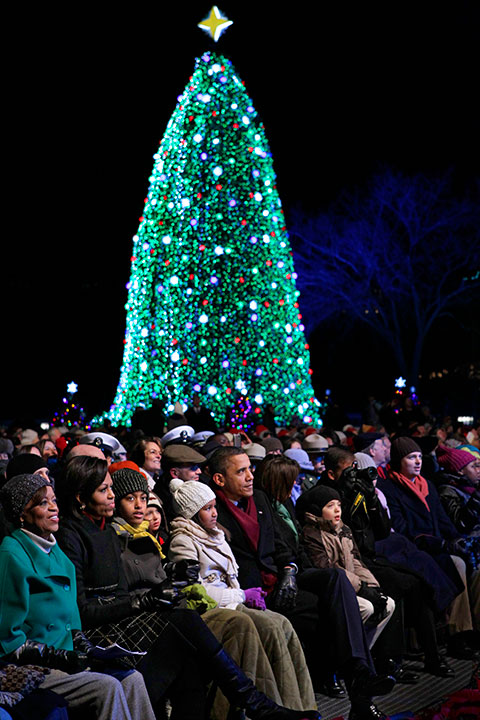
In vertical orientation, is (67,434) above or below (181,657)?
above

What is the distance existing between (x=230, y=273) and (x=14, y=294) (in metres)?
24.5

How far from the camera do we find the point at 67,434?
11602mm

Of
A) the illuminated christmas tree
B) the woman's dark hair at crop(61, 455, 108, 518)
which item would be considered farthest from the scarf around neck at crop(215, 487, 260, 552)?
the illuminated christmas tree

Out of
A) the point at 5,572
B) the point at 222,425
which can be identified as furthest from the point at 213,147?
the point at 5,572

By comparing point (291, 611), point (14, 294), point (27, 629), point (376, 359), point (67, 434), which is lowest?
point (291, 611)

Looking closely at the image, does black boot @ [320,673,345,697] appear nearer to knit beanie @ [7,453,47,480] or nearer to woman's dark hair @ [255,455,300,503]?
woman's dark hair @ [255,455,300,503]

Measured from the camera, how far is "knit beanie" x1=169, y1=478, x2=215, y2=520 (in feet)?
17.4

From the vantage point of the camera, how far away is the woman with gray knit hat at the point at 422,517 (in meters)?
7.15

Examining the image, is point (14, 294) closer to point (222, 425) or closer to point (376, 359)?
point (376, 359)

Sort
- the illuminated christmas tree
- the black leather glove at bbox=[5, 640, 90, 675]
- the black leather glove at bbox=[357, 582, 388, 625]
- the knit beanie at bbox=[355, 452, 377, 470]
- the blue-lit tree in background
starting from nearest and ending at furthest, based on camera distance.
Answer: the black leather glove at bbox=[5, 640, 90, 675] < the black leather glove at bbox=[357, 582, 388, 625] < the knit beanie at bbox=[355, 452, 377, 470] < the illuminated christmas tree < the blue-lit tree in background

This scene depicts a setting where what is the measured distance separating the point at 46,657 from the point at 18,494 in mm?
778

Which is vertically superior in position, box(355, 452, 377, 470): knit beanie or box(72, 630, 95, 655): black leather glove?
box(355, 452, 377, 470): knit beanie

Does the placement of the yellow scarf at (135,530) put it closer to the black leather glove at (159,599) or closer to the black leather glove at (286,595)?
the black leather glove at (159,599)

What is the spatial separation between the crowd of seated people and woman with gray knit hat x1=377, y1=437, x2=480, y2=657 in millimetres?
13
